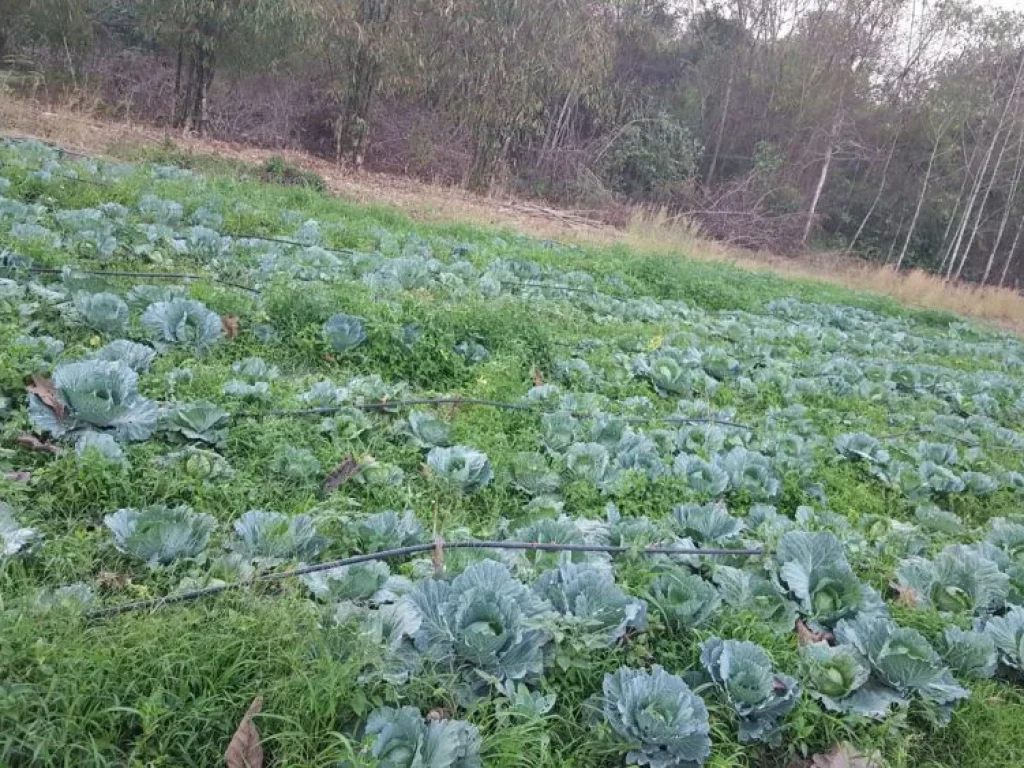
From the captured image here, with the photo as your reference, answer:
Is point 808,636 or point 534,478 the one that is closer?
point 808,636

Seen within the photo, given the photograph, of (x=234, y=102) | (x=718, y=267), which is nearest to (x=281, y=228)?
(x=718, y=267)

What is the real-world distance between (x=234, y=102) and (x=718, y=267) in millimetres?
12947

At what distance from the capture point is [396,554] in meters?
2.21

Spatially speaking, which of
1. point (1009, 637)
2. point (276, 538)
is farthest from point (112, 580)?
point (1009, 637)

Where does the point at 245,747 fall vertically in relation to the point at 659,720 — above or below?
below

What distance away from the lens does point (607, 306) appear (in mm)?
7078

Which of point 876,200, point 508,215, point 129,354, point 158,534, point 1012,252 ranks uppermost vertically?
point 876,200

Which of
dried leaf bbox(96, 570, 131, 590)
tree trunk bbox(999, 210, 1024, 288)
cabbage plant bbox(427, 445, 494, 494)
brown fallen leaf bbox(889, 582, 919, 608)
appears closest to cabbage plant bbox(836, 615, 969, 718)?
brown fallen leaf bbox(889, 582, 919, 608)

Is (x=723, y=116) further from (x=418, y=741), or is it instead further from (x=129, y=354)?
(x=418, y=741)

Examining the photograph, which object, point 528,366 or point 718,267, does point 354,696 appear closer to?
point 528,366

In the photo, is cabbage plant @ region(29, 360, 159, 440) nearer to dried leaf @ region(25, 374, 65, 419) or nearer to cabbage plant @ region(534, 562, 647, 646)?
dried leaf @ region(25, 374, 65, 419)

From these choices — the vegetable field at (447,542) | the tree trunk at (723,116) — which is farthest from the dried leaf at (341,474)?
the tree trunk at (723,116)

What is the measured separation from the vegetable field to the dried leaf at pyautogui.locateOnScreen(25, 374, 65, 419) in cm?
2

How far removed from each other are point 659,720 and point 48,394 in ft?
8.42
